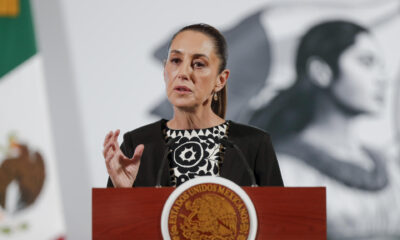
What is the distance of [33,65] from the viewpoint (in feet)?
13.7

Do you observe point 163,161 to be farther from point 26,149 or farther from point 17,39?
point 17,39

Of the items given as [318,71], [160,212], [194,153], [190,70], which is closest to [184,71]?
[190,70]

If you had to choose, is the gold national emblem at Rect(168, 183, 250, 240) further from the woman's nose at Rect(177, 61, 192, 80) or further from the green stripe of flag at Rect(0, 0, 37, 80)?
the green stripe of flag at Rect(0, 0, 37, 80)

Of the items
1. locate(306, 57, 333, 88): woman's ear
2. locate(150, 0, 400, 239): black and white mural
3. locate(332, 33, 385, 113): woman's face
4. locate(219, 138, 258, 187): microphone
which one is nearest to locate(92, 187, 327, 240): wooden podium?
locate(219, 138, 258, 187): microphone

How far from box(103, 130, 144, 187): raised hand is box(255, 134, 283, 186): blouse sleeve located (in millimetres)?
454

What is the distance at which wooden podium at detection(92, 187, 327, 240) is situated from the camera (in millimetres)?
1693

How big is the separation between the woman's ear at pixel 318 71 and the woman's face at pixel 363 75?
105 millimetres

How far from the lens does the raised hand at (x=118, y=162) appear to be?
1.96 meters

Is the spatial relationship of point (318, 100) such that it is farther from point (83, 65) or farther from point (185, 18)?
point (83, 65)

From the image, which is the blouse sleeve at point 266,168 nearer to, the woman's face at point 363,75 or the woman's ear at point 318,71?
the woman's ear at point 318,71

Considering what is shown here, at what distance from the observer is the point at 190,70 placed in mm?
2096

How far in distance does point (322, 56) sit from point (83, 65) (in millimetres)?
1997

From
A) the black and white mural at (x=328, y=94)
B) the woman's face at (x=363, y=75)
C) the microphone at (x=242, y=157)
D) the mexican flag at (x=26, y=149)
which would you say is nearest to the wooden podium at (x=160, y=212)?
the microphone at (x=242, y=157)

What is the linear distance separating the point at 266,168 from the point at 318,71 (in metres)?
2.72
